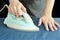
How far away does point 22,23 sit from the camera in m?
1.22

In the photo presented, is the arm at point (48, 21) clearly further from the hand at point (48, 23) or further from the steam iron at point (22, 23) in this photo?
the steam iron at point (22, 23)

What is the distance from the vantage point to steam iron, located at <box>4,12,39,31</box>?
3.98 ft

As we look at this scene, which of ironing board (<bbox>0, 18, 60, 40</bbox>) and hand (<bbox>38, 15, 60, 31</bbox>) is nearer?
ironing board (<bbox>0, 18, 60, 40</bbox>)

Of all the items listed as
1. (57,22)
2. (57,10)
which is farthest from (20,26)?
(57,10)

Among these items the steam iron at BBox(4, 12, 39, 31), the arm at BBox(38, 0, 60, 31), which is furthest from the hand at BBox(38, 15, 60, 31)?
the steam iron at BBox(4, 12, 39, 31)

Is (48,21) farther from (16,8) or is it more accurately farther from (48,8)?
(16,8)

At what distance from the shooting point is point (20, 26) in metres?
1.22

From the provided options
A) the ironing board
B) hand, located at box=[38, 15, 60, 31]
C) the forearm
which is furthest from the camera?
the forearm

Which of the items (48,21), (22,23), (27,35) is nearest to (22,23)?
(22,23)

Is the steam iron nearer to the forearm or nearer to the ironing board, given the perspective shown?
the ironing board

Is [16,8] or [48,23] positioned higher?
[16,8]

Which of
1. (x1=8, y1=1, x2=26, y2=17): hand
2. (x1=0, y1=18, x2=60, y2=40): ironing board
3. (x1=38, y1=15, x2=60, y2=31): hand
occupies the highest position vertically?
(x1=8, y1=1, x2=26, y2=17): hand

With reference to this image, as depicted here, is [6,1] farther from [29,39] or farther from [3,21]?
[29,39]

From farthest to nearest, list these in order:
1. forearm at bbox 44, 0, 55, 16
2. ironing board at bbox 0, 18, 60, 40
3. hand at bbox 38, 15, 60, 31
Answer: forearm at bbox 44, 0, 55, 16
hand at bbox 38, 15, 60, 31
ironing board at bbox 0, 18, 60, 40
